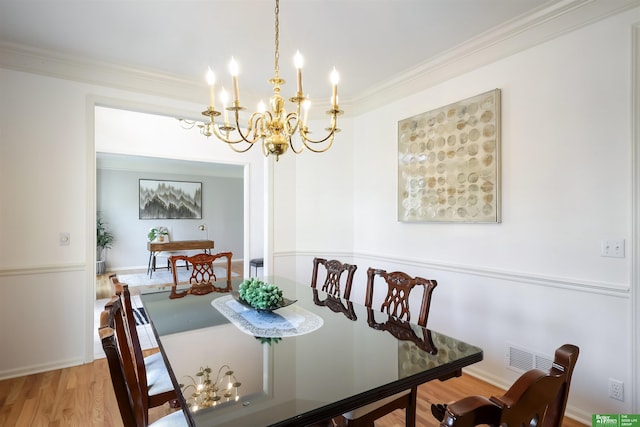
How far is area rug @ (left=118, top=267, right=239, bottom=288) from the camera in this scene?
20.6ft

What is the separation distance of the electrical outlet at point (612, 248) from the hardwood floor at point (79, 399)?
105 cm

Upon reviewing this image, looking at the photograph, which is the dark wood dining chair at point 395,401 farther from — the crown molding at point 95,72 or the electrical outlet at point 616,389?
the crown molding at point 95,72

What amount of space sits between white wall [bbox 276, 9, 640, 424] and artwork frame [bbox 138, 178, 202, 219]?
663 centimetres

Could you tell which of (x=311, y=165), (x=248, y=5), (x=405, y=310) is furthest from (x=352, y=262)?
(x=248, y=5)

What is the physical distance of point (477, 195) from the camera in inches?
99.2

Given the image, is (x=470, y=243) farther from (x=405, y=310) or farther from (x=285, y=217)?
(x=285, y=217)

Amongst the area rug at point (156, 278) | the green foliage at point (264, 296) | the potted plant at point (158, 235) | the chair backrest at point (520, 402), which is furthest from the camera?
the potted plant at point (158, 235)

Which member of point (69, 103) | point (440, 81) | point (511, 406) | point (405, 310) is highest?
point (440, 81)

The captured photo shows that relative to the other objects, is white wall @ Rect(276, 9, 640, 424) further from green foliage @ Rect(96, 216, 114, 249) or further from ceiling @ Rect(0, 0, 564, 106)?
green foliage @ Rect(96, 216, 114, 249)

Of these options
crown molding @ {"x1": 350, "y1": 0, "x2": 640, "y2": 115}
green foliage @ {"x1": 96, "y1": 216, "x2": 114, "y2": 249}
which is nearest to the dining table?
crown molding @ {"x1": 350, "y1": 0, "x2": 640, "y2": 115}

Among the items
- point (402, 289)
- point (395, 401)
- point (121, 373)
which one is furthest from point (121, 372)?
point (402, 289)

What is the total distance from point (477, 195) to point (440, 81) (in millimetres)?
1038

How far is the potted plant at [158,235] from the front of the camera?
7.59 m

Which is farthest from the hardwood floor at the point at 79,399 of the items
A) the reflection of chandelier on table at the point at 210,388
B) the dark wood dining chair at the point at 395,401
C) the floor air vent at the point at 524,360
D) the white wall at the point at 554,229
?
the reflection of chandelier on table at the point at 210,388
